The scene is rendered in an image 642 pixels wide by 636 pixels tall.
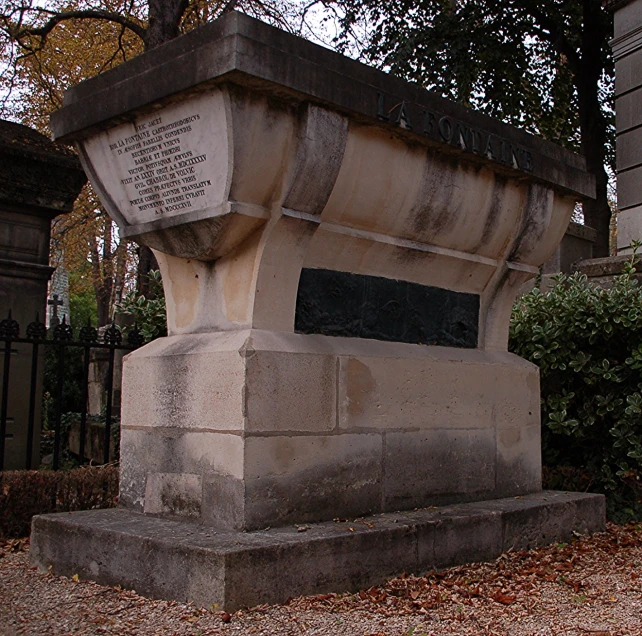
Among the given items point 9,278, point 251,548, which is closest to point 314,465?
point 251,548

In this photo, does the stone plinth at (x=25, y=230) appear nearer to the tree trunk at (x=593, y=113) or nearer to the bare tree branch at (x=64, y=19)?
the bare tree branch at (x=64, y=19)

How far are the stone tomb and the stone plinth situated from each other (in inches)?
102

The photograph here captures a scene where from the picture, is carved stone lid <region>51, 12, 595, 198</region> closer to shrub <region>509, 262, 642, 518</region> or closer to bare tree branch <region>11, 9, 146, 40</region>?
shrub <region>509, 262, 642, 518</region>

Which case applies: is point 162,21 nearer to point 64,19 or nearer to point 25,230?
point 64,19

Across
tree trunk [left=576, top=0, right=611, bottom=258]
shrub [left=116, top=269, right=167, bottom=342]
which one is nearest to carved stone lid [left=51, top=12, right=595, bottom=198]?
shrub [left=116, top=269, right=167, bottom=342]

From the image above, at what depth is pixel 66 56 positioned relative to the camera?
60.6 ft

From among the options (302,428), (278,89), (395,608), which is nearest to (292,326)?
(302,428)

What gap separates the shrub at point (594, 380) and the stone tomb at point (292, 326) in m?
1.37

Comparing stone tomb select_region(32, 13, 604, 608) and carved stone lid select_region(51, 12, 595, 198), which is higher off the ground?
carved stone lid select_region(51, 12, 595, 198)

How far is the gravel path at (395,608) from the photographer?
10.6 feet

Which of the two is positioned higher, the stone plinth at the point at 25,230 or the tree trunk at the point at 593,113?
the tree trunk at the point at 593,113

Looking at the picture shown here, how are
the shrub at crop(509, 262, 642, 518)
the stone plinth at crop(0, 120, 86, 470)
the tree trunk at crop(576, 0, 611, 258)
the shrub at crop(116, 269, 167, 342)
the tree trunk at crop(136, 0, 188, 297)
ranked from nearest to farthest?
the shrub at crop(509, 262, 642, 518) < the stone plinth at crop(0, 120, 86, 470) < the shrub at crop(116, 269, 167, 342) < the tree trunk at crop(136, 0, 188, 297) < the tree trunk at crop(576, 0, 611, 258)

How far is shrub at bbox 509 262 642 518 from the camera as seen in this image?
Answer: 627 centimetres

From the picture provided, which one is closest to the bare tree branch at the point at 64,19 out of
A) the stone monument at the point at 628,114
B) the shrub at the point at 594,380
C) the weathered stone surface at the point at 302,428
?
the stone monument at the point at 628,114
